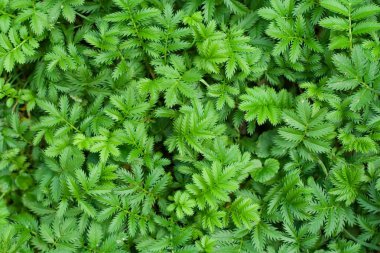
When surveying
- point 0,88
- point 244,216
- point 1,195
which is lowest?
point 1,195

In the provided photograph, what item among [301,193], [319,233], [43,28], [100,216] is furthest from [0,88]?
[319,233]

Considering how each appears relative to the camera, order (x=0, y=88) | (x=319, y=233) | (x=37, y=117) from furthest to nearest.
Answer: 1. (x=37, y=117)
2. (x=0, y=88)
3. (x=319, y=233)

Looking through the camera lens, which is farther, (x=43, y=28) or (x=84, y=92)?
(x=84, y=92)

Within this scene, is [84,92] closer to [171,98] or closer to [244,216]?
[171,98]

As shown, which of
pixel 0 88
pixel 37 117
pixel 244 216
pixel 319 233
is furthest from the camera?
Answer: pixel 37 117

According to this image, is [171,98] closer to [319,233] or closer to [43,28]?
[43,28]

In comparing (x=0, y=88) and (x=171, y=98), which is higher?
(x=171, y=98)

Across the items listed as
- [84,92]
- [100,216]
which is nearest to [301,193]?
[100,216]
